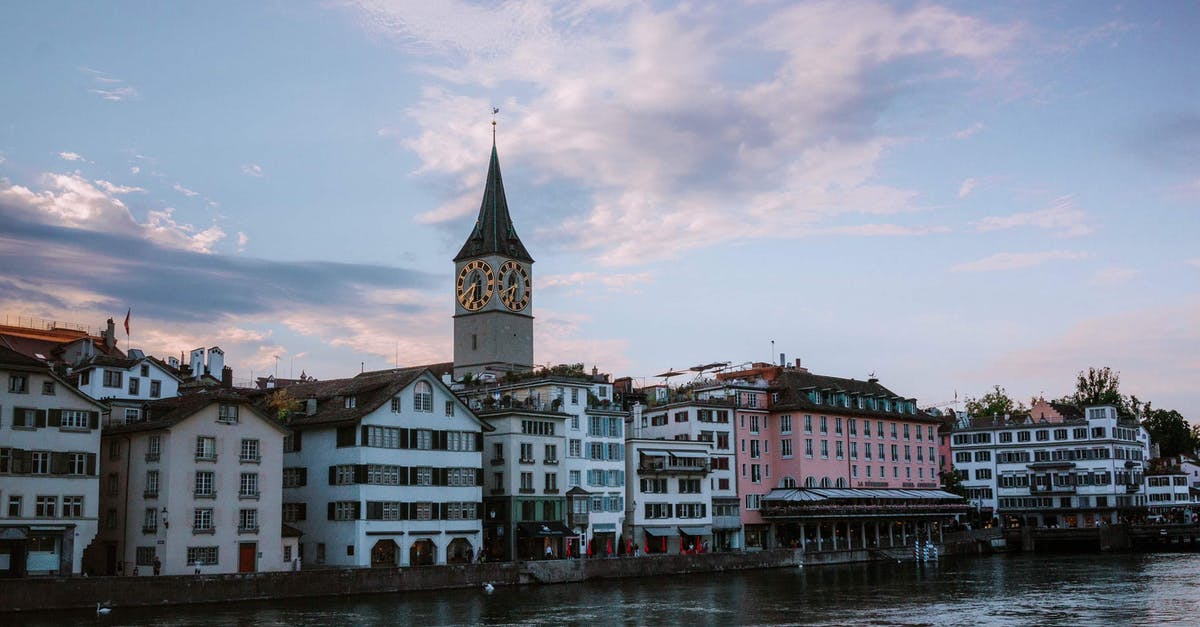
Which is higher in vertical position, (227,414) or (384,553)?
(227,414)

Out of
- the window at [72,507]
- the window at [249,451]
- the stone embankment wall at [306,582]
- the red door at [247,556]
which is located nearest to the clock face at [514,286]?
the stone embankment wall at [306,582]

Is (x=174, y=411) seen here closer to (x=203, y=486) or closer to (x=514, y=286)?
(x=203, y=486)

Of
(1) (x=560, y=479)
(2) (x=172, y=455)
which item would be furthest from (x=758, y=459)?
(2) (x=172, y=455)

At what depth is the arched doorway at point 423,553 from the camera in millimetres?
89812

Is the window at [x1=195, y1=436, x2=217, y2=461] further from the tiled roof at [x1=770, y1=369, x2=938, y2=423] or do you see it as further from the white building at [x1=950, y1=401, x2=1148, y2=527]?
the white building at [x1=950, y1=401, x2=1148, y2=527]

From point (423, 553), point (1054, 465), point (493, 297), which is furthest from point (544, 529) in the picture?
point (1054, 465)

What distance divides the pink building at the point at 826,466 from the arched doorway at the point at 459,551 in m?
37.6

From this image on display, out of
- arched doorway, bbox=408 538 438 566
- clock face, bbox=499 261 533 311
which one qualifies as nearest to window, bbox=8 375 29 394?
arched doorway, bbox=408 538 438 566

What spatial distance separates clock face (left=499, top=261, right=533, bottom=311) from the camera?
149000mm

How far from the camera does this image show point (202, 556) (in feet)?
257

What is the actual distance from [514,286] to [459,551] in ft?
199

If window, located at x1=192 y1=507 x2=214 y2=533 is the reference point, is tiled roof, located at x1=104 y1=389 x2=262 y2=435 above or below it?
above

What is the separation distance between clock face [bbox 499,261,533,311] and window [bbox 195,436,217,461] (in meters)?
69.7

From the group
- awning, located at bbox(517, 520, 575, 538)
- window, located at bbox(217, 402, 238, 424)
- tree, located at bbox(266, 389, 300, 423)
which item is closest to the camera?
window, located at bbox(217, 402, 238, 424)
